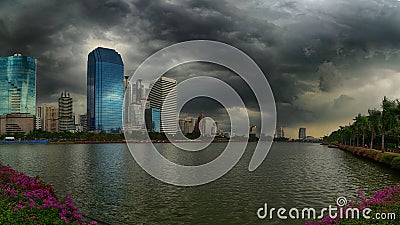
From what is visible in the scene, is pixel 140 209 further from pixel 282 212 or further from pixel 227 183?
pixel 227 183

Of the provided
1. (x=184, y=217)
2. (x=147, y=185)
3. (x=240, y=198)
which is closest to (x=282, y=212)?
(x=240, y=198)

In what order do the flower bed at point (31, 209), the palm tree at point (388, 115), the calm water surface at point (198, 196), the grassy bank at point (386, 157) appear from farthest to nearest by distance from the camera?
the palm tree at point (388, 115) < the grassy bank at point (386, 157) < the calm water surface at point (198, 196) < the flower bed at point (31, 209)

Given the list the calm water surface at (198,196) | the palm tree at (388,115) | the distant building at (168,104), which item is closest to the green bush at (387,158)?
the palm tree at (388,115)

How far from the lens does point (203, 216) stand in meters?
19.0

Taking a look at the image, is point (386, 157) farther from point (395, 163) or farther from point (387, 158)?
point (395, 163)

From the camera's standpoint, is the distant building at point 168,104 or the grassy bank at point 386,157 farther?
the grassy bank at point 386,157

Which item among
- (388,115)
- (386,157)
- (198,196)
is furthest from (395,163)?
(198,196)

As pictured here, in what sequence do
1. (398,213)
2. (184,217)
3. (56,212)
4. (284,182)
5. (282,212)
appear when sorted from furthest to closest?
(284,182), (282,212), (184,217), (56,212), (398,213)

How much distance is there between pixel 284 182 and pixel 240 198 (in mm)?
9740

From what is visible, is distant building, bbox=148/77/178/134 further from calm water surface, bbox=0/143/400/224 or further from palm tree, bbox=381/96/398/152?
palm tree, bbox=381/96/398/152

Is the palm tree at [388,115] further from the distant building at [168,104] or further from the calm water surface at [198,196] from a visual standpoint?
the distant building at [168,104]

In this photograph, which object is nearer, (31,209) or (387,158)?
(31,209)

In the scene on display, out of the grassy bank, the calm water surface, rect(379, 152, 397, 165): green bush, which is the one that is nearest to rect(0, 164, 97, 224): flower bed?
the calm water surface

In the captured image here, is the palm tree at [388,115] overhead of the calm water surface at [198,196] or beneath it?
overhead
